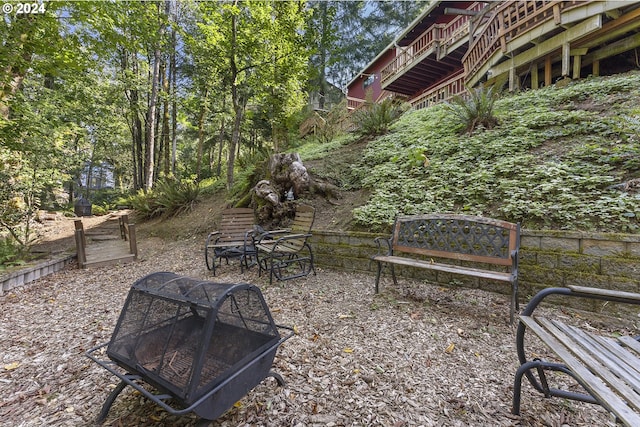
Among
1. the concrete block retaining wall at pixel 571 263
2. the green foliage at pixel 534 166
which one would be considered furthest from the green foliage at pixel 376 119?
the concrete block retaining wall at pixel 571 263

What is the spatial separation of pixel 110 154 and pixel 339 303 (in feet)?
64.1

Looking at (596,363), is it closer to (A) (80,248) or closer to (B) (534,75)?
(A) (80,248)

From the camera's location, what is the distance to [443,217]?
3234mm

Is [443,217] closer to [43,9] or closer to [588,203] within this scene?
[588,203]

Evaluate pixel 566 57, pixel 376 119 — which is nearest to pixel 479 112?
pixel 566 57

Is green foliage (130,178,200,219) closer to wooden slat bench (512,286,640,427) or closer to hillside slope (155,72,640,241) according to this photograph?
hillside slope (155,72,640,241)

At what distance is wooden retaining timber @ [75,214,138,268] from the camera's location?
16.2 feet

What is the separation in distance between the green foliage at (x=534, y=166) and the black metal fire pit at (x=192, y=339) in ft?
9.00

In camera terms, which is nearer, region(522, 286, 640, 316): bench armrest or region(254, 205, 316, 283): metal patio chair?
region(522, 286, 640, 316): bench armrest

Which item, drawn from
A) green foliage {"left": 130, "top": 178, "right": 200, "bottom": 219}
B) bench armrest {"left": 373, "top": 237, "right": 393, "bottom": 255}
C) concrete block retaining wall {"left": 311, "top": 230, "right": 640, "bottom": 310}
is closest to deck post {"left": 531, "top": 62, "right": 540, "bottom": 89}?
concrete block retaining wall {"left": 311, "top": 230, "right": 640, "bottom": 310}

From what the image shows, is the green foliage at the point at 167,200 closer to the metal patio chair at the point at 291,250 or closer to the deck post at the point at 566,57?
the metal patio chair at the point at 291,250

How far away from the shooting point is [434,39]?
10430 mm

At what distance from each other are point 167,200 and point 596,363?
9.39 m

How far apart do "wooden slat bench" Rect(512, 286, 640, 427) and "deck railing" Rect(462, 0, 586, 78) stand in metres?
6.56
